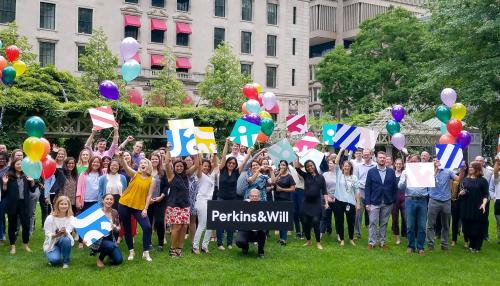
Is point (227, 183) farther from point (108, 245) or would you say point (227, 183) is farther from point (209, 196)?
point (108, 245)

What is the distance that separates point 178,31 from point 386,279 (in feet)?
161

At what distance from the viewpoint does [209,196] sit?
39.5ft

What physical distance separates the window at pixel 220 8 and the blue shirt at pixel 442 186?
4890 centimetres

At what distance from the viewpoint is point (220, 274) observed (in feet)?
33.1

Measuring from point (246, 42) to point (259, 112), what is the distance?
44.5 meters

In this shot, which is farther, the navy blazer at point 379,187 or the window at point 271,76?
the window at point 271,76

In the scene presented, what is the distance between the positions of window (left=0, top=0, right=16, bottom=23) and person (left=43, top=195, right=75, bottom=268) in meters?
43.4

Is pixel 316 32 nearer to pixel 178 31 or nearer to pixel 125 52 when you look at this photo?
pixel 178 31

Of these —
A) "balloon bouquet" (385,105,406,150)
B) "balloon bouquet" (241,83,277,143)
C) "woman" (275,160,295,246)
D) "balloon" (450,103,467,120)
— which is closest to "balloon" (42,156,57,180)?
"balloon bouquet" (241,83,277,143)

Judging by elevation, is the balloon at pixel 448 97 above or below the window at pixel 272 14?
below

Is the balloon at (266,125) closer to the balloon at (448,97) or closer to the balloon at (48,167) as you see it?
the balloon at (448,97)

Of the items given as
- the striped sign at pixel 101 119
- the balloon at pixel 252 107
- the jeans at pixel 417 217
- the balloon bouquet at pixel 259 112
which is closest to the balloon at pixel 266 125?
the balloon bouquet at pixel 259 112

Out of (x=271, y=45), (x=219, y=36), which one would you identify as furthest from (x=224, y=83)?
(x=271, y=45)

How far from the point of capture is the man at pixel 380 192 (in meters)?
12.6
